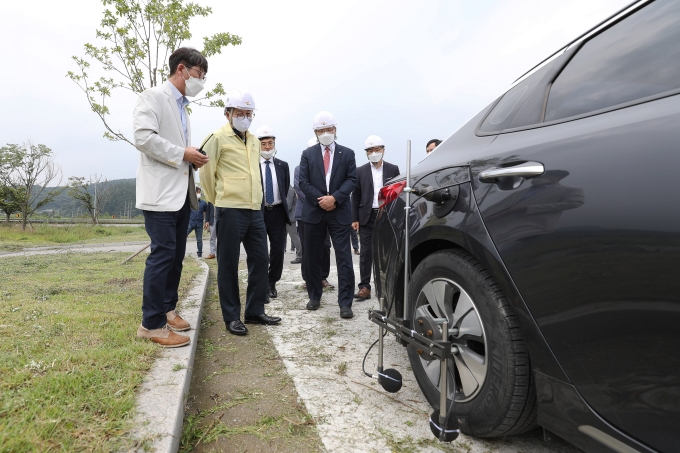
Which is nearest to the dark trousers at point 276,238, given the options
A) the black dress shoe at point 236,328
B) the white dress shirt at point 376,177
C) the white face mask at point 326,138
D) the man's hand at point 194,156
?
the white face mask at point 326,138

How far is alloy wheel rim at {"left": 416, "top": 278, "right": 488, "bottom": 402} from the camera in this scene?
1.75m

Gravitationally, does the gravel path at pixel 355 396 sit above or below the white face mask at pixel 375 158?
below

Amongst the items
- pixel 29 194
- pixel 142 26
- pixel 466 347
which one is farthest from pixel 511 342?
pixel 29 194

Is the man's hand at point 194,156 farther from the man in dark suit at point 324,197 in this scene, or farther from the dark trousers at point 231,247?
the man in dark suit at point 324,197

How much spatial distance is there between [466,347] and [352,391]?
2.95 feet

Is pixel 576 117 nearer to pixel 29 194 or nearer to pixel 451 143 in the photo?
pixel 451 143

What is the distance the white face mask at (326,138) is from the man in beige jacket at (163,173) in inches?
64.9

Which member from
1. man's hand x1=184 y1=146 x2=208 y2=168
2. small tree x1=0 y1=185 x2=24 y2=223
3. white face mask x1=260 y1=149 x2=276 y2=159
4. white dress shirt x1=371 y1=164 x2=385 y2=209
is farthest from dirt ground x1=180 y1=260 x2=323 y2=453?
small tree x1=0 y1=185 x2=24 y2=223

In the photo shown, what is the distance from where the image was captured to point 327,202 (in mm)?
4480

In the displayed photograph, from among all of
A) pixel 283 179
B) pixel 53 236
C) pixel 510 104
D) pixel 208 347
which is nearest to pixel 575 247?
pixel 510 104

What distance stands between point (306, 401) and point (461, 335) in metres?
0.96

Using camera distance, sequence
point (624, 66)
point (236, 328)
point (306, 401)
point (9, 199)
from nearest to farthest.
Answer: point (624, 66) < point (306, 401) < point (236, 328) < point (9, 199)

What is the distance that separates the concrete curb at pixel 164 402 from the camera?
1690 millimetres

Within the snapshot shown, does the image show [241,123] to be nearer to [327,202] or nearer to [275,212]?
[327,202]
